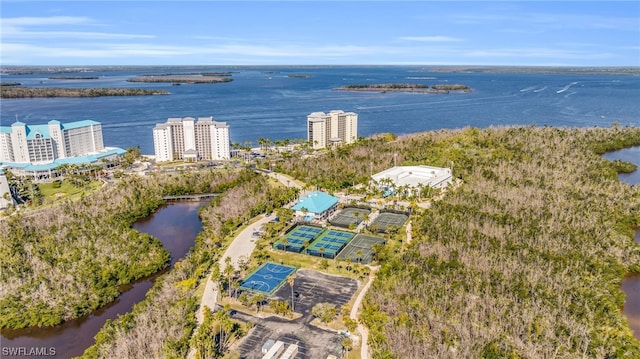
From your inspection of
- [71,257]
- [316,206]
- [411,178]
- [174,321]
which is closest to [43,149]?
[71,257]

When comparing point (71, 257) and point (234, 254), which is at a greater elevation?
point (71, 257)

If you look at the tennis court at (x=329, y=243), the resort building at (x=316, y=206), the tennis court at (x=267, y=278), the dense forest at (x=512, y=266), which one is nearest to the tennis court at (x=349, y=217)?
the resort building at (x=316, y=206)

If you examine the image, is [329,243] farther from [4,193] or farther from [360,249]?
[4,193]

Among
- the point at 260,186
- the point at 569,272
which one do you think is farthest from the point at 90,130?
the point at 569,272

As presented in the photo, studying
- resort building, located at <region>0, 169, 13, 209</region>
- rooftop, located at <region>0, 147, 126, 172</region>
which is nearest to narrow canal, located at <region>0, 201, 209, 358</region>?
resort building, located at <region>0, 169, 13, 209</region>

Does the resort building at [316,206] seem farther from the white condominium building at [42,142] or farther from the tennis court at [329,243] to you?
the white condominium building at [42,142]

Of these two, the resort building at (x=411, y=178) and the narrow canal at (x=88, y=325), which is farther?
the resort building at (x=411, y=178)

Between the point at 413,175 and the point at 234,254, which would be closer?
the point at 234,254

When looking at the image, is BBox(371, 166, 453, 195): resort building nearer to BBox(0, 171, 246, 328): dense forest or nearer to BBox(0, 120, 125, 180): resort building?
BBox(0, 171, 246, 328): dense forest
